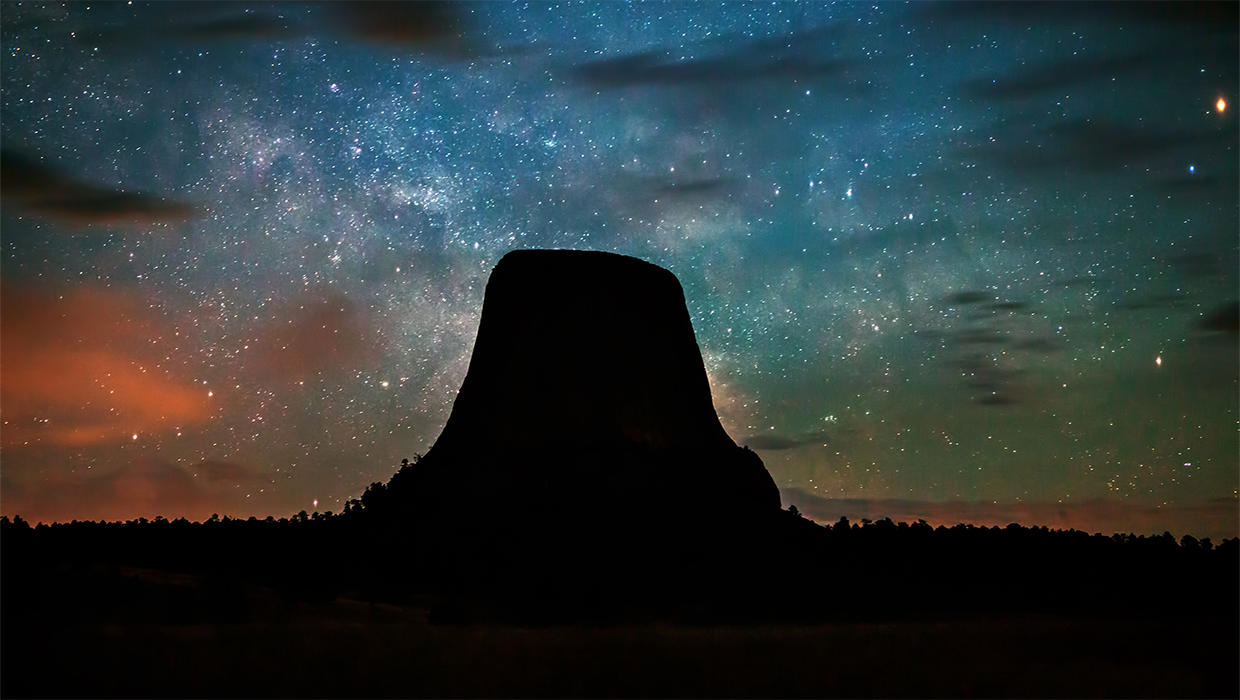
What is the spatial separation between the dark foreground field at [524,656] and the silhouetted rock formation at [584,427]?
10.3m

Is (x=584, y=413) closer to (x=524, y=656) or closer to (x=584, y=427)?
(x=584, y=427)

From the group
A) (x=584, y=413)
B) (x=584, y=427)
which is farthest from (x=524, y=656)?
(x=584, y=413)

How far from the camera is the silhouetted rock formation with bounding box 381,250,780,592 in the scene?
133 feet

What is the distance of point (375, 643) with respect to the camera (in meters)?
21.6

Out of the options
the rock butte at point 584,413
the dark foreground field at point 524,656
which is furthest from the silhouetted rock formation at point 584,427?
the dark foreground field at point 524,656

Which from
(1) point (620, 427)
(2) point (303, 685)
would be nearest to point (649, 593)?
(1) point (620, 427)

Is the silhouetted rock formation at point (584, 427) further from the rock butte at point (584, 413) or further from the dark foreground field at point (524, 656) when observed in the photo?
the dark foreground field at point (524, 656)

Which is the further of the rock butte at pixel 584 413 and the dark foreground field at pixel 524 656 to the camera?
the rock butte at pixel 584 413

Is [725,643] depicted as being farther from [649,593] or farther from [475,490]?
[475,490]

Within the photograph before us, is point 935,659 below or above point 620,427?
below

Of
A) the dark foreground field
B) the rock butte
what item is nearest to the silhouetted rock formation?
the rock butte

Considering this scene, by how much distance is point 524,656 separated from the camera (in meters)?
20.8

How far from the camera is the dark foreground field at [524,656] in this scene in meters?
16.0

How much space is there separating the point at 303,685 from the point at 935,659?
12854 millimetres
